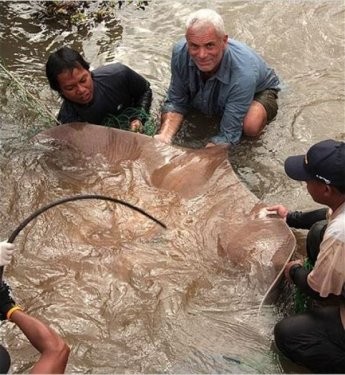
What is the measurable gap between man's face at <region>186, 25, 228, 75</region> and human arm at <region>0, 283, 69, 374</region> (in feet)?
7.27

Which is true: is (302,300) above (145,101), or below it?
below

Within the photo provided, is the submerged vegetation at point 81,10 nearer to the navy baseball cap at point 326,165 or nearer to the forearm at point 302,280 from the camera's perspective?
the navy baseball cap at point 326,165

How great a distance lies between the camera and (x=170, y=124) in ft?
14.1

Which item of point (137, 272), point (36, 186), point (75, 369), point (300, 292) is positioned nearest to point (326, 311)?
point (300, 292)

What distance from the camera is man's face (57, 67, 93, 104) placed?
11.9 ft

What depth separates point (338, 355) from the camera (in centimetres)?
265

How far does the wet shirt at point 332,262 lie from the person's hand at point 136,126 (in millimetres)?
1933

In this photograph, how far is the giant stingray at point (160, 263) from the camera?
2.78 meters

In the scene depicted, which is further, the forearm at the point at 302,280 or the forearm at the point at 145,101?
the forearm at the point at 145,101

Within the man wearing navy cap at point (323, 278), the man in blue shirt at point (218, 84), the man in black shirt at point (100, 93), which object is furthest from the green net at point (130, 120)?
the man wearing navy cap at point (323, 278)

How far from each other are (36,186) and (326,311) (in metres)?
2.09

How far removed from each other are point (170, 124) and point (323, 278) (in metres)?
2.14

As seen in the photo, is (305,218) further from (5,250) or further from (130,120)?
(5,250)

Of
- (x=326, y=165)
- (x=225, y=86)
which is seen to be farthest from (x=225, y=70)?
(x=326, y=165)
